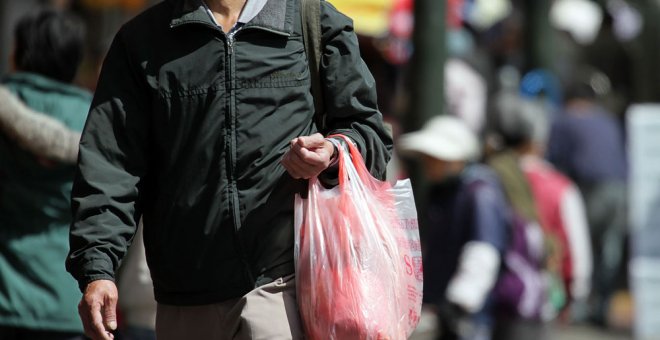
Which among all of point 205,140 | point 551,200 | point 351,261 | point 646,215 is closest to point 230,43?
point 205,140

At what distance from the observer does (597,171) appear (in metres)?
12.3

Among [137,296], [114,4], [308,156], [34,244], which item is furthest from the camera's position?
[114,4]

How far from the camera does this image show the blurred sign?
28.9 ft

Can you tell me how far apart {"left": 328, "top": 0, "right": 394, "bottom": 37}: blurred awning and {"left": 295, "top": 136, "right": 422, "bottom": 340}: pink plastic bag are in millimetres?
5321

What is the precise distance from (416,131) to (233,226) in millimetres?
4829

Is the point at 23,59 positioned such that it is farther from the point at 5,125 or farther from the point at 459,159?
the point at 459,159

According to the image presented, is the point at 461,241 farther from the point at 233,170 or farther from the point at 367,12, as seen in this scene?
the point at 233,170

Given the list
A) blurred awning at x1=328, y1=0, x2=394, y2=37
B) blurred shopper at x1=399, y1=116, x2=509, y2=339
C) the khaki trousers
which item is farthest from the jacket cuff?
blurred awning at x1=328, y1=0, x2=394, y2=37

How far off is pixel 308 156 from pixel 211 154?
330 millimetres

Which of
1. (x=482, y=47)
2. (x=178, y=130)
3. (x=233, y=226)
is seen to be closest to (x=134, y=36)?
(x=178, y=130)

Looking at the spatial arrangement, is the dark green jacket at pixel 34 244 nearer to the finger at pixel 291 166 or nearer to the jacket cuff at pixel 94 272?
the jacket cuff at pixel 94 272

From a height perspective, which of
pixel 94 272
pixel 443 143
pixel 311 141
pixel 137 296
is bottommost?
pixel 137 296

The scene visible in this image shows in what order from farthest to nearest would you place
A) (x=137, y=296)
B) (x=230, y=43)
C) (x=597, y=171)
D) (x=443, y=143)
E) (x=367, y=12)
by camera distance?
(x=597, y=171)
(x=367, y=12)
(x=443, y=143)
(x=137, y=296)
(x=230, y=43)

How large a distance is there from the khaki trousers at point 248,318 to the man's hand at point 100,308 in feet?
0.76
